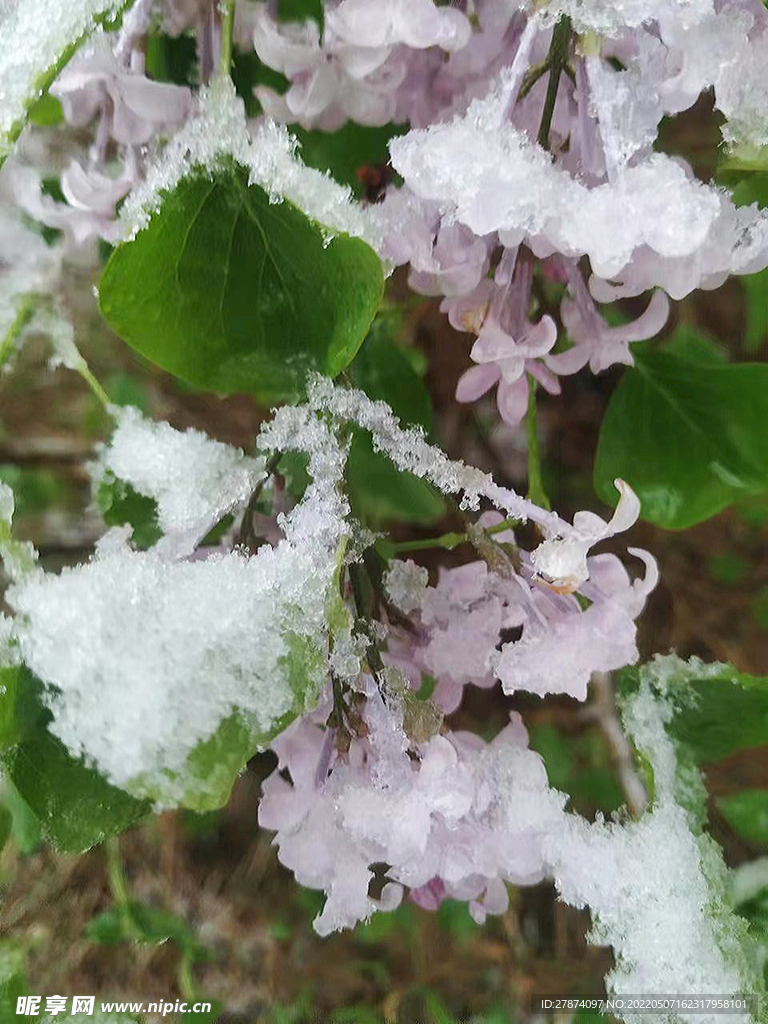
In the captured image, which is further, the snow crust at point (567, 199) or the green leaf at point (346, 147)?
the green leaf at point (346, 147)

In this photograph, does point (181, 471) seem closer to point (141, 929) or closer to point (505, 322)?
point (505, 322)

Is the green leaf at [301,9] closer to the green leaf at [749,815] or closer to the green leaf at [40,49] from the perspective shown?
the green leaf at [40,49]

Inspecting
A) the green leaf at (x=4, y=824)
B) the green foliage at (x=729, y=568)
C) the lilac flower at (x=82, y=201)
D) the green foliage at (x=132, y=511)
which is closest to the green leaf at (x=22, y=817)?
the green leaf at (x=4, y=824)

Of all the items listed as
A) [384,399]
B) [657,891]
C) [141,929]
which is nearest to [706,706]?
[657,891]

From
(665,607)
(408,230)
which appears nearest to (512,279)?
(408,230)

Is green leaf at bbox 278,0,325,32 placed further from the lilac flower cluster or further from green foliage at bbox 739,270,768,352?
green foliage at bbox 739,270,768,352

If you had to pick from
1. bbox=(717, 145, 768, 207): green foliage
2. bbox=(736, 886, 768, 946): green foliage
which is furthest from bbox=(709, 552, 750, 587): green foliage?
bbox=(717, 145, 768, 207): green foliage
